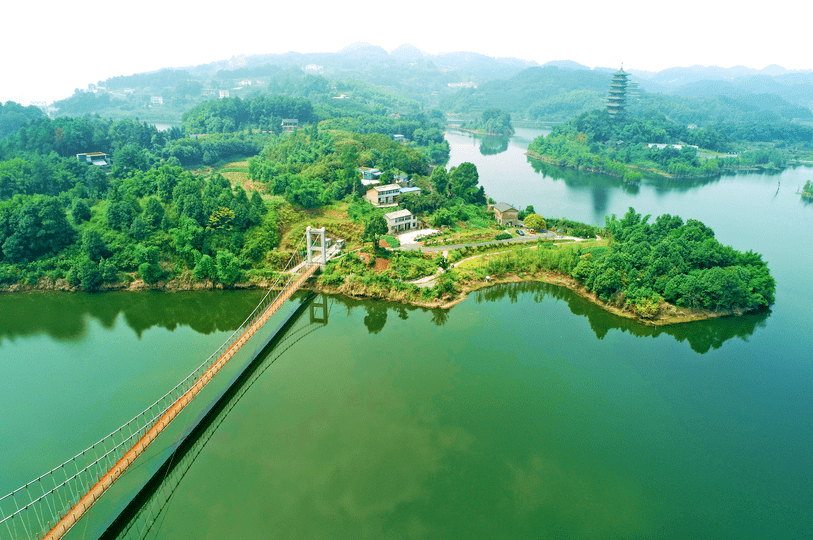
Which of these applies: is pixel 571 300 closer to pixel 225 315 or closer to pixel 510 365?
pixel 510 365

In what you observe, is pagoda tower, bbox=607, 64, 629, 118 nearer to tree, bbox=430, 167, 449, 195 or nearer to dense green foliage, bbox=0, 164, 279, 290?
tree, bbox=430, 167, 449, 195

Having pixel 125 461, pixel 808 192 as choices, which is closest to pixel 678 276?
pixel 125 461

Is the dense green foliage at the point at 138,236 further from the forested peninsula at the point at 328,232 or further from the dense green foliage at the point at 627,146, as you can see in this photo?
the dense green foliage at the point at 627,146

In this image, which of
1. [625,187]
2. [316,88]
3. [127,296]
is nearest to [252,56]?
[316,88]

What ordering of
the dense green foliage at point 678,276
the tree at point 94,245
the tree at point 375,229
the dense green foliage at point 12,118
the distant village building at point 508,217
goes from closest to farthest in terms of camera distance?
the dense green foliage at point 678,276 < the tree at point 94,245 < the tree at point 375,229 < the distant village building at point 508,217 < the dense green foliage at point 12,118

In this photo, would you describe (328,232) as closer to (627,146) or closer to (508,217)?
(508,217)

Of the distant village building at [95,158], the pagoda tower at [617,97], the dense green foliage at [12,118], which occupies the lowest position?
the distant village building at [95,158]

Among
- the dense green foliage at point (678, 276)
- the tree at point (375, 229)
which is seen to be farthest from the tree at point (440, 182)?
the dense green foliage at point (678, 276)
